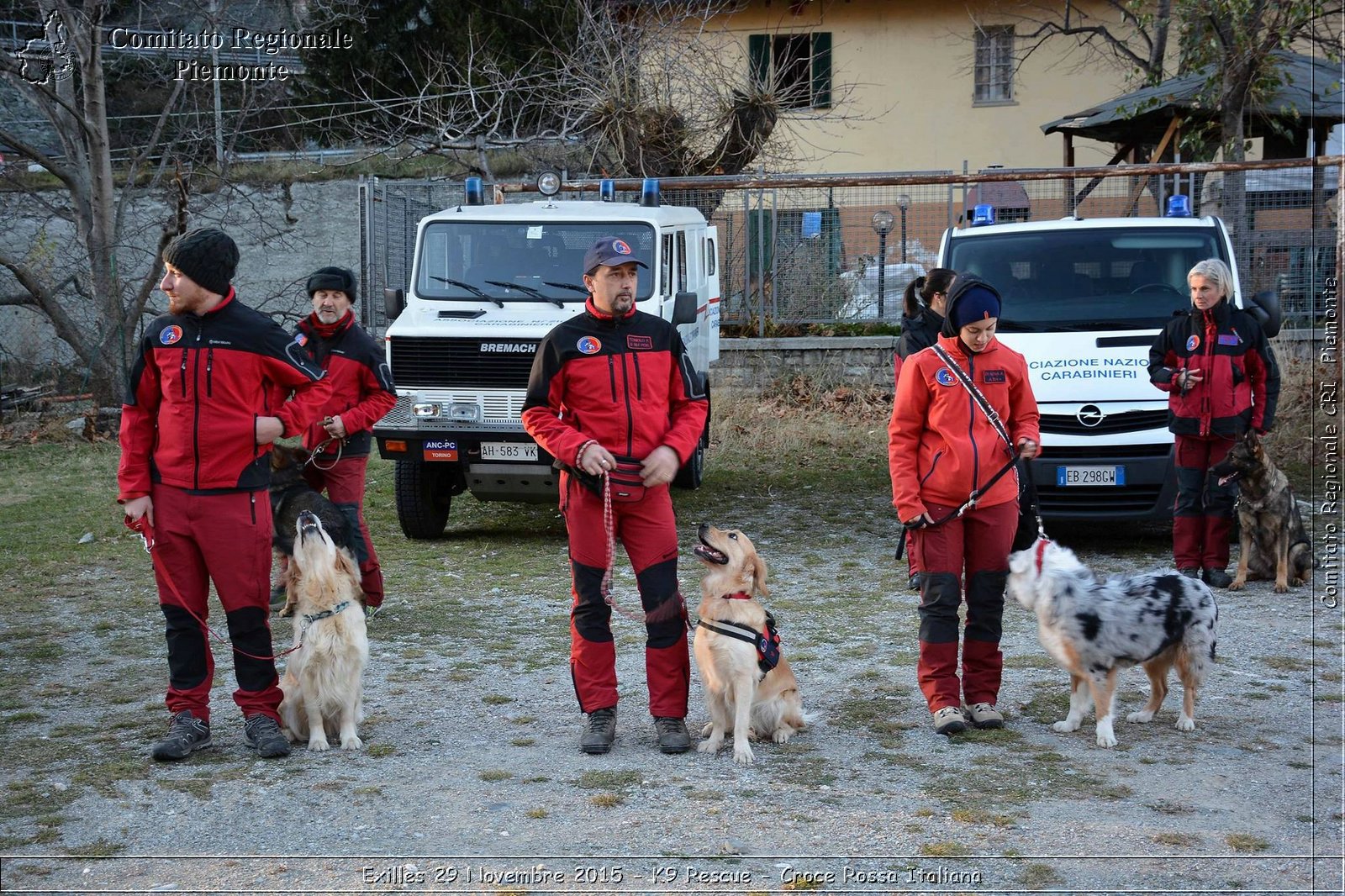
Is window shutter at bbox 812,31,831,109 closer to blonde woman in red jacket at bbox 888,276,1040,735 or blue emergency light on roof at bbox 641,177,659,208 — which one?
blue emergency light on roof at bbox 641,177,659,208

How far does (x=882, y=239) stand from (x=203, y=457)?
40.0 feet

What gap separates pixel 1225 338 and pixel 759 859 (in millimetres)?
5182

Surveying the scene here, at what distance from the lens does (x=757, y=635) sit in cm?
495

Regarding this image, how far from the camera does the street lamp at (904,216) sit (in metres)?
15.7

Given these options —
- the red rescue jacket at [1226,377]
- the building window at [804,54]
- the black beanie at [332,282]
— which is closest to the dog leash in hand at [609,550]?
the black beanie at [332,282]

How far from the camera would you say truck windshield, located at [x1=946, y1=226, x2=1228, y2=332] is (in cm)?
926

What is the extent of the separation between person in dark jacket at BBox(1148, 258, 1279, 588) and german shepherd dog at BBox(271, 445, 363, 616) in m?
4.87

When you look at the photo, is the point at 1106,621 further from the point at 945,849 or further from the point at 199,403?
the point at 199,403

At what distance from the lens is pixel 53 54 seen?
49.9ft

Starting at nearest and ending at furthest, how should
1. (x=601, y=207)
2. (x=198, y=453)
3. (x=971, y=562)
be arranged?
(x=198, y=453), (x=971, y=562), (x=601, y=207)

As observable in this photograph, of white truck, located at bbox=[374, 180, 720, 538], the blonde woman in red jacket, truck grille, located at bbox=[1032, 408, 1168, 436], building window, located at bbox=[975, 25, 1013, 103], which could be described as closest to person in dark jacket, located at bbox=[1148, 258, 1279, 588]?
truck grille, located at bbox=[1032, 408, 1168, 436]

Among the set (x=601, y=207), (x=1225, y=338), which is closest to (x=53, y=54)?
(x=601, y=207)

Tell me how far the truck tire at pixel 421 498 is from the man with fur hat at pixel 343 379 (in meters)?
2.23

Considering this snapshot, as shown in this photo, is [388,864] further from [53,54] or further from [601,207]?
[53,54]
